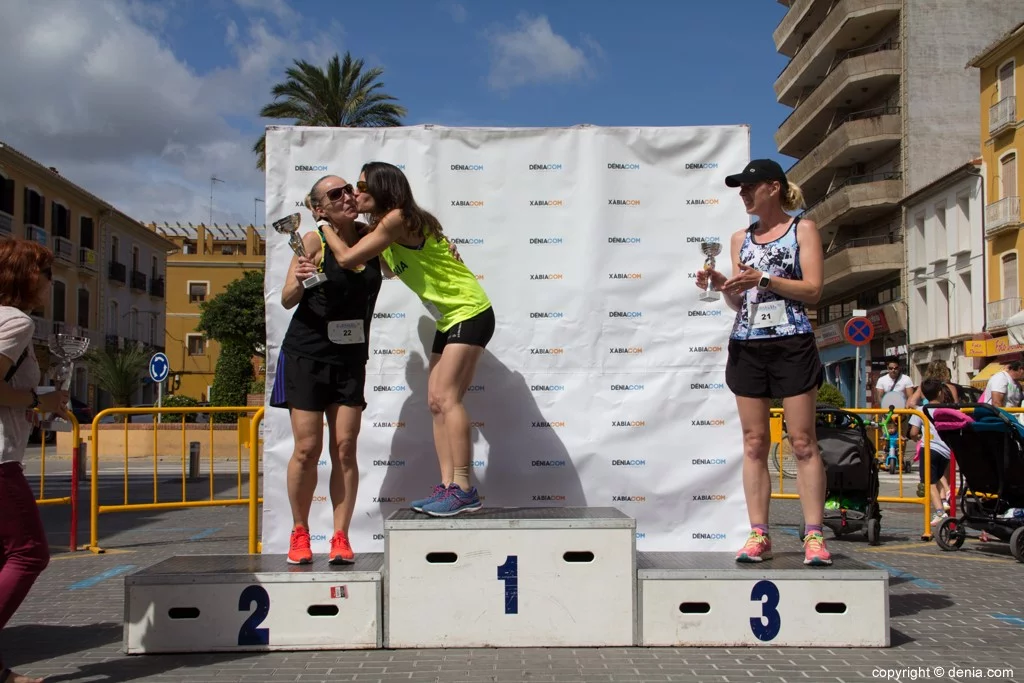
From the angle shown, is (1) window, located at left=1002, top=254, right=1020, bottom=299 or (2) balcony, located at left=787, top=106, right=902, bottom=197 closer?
(1) window, located at left=1002, top=254, right=1020, bottom=299

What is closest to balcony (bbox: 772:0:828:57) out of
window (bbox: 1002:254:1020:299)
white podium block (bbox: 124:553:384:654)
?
window (bbox: 1002:254:1020:299)

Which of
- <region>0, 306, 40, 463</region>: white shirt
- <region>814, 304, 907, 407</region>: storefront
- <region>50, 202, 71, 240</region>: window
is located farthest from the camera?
<region>50, 202, 71, 240</region>: window

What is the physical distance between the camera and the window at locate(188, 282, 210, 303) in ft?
241

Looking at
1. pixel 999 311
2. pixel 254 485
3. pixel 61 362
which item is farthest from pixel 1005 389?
pixel 999 311

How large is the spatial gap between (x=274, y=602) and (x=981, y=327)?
110ft

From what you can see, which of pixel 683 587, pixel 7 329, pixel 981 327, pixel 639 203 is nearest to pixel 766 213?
pixel 639 203

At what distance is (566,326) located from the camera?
6242 millimetres

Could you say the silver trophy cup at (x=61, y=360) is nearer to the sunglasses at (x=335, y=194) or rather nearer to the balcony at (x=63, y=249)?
the sunglasses at (x=335, y=194)

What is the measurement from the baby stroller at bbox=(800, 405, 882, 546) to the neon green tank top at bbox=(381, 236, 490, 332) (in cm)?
456

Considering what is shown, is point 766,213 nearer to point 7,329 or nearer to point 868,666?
point 868,666

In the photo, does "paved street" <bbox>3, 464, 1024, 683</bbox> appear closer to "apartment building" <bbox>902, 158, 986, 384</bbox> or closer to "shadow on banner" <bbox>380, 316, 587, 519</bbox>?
"shadow on banner" <bbox>380, 316, 587, 519</bbox>

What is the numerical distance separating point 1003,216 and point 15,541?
3401cm

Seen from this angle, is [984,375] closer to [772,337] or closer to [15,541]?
[772,337]

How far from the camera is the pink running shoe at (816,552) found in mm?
4719
